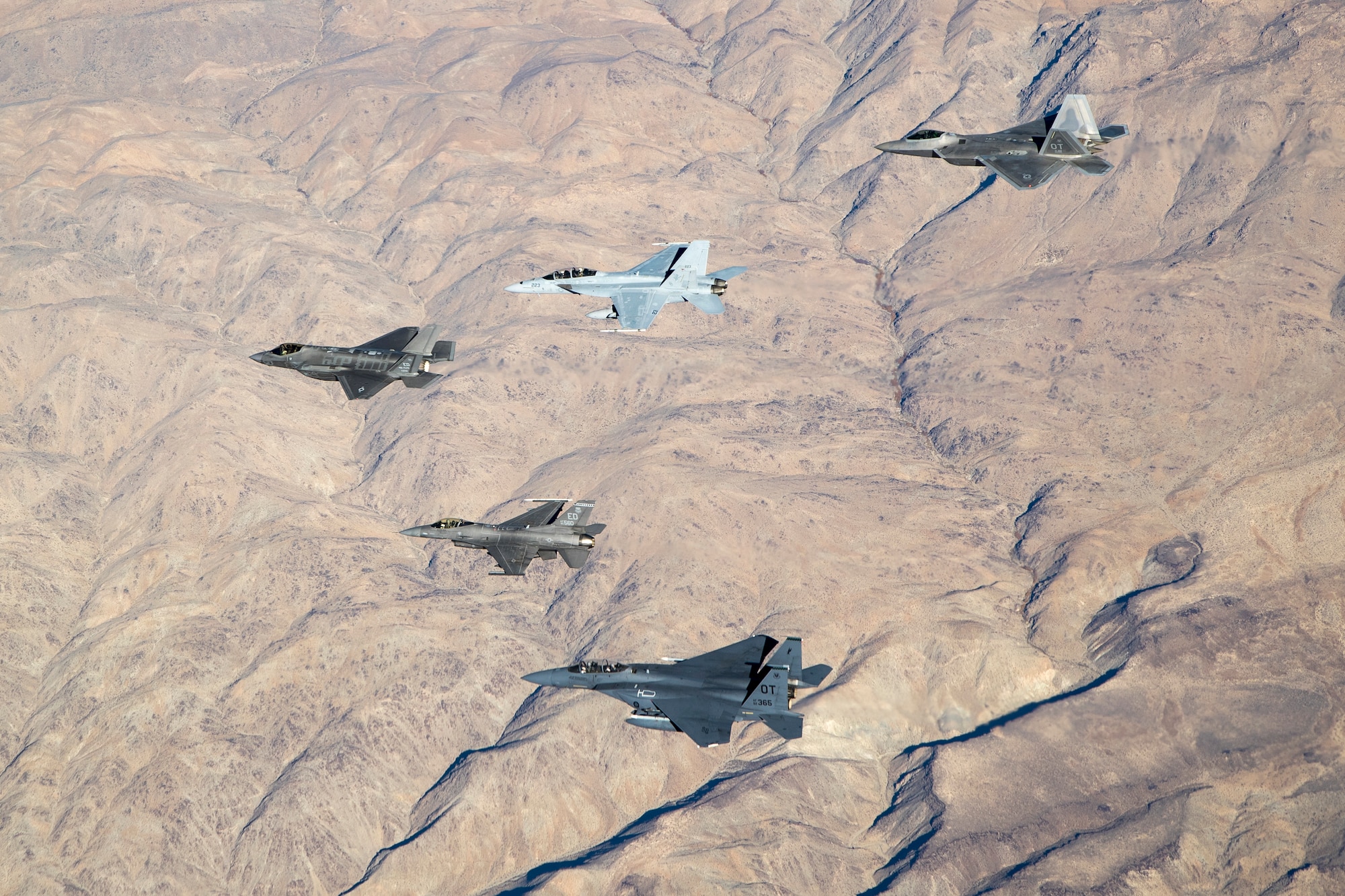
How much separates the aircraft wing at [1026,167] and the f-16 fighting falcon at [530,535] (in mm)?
32721

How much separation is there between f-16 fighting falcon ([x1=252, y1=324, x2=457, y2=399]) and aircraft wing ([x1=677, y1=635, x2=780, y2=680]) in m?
23.3

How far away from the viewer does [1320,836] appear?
556 ft

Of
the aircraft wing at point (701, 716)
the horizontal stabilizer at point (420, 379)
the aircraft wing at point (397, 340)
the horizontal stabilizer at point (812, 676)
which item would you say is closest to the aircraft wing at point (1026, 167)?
A: the horizontal stabilizer at point (812, 676)

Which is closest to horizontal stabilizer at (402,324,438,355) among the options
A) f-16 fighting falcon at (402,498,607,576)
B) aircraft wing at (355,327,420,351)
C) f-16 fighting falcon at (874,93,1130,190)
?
aircraft wing at (355,327,420,351)

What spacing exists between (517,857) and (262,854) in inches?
1323

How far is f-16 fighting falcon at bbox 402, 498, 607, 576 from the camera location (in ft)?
293

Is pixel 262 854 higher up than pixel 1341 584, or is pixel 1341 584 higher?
pixel 1341 584

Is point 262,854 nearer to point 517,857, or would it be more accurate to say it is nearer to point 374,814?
point 374,814

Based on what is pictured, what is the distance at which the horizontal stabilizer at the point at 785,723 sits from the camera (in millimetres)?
77562

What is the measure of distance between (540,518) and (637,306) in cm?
1662

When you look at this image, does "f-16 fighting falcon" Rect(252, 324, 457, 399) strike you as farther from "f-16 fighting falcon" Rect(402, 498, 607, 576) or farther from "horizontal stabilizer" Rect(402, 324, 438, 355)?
"f-16 fighting falcon" Rect(402, 498, 607, 576)

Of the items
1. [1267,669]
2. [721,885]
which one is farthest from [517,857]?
[1267,669]

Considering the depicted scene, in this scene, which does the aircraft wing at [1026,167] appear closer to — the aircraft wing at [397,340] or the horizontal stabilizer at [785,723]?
the horizontal stabilizer at [785,723]

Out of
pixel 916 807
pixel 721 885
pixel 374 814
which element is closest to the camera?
pixel 721 885
